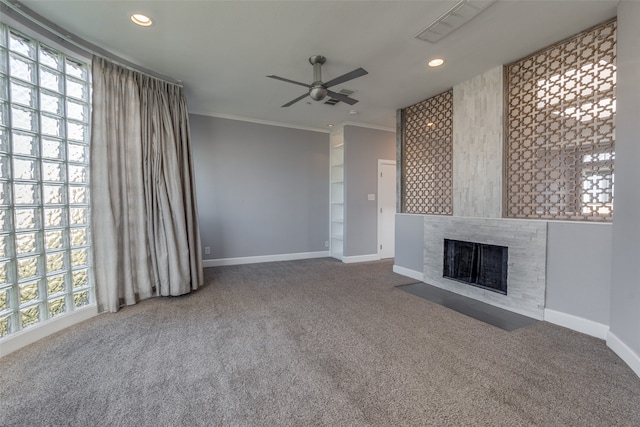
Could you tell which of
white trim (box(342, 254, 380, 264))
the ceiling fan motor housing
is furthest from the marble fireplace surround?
the ceiling fan motor housing

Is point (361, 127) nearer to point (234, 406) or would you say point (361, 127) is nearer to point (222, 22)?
point (222, 22)

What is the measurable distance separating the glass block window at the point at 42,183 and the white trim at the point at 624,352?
15.4 ft

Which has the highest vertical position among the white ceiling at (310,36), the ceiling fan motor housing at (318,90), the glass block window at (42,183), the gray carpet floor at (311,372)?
the white ceiling at (310,36)

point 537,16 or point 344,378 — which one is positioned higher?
point 537,16

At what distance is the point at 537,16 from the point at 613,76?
2.83ft

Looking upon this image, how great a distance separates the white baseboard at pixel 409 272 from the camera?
4242 mm

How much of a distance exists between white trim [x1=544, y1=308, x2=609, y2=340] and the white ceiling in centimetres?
268

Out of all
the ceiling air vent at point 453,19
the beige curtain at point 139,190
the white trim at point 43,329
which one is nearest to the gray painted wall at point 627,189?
the ceiling air vent at point 453,19

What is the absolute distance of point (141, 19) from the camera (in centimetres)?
236

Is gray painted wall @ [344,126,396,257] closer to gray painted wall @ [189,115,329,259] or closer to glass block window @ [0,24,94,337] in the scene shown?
gray painted wall @ [189,115,329,259]

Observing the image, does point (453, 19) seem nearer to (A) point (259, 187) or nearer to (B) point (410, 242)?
(B) point (410, 242)

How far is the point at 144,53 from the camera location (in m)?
2.90

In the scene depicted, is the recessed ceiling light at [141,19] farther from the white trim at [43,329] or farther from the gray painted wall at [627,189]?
the gray painted wall at [627,189]

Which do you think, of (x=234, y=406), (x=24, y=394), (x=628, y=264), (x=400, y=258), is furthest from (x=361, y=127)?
(x=24, y=394)
